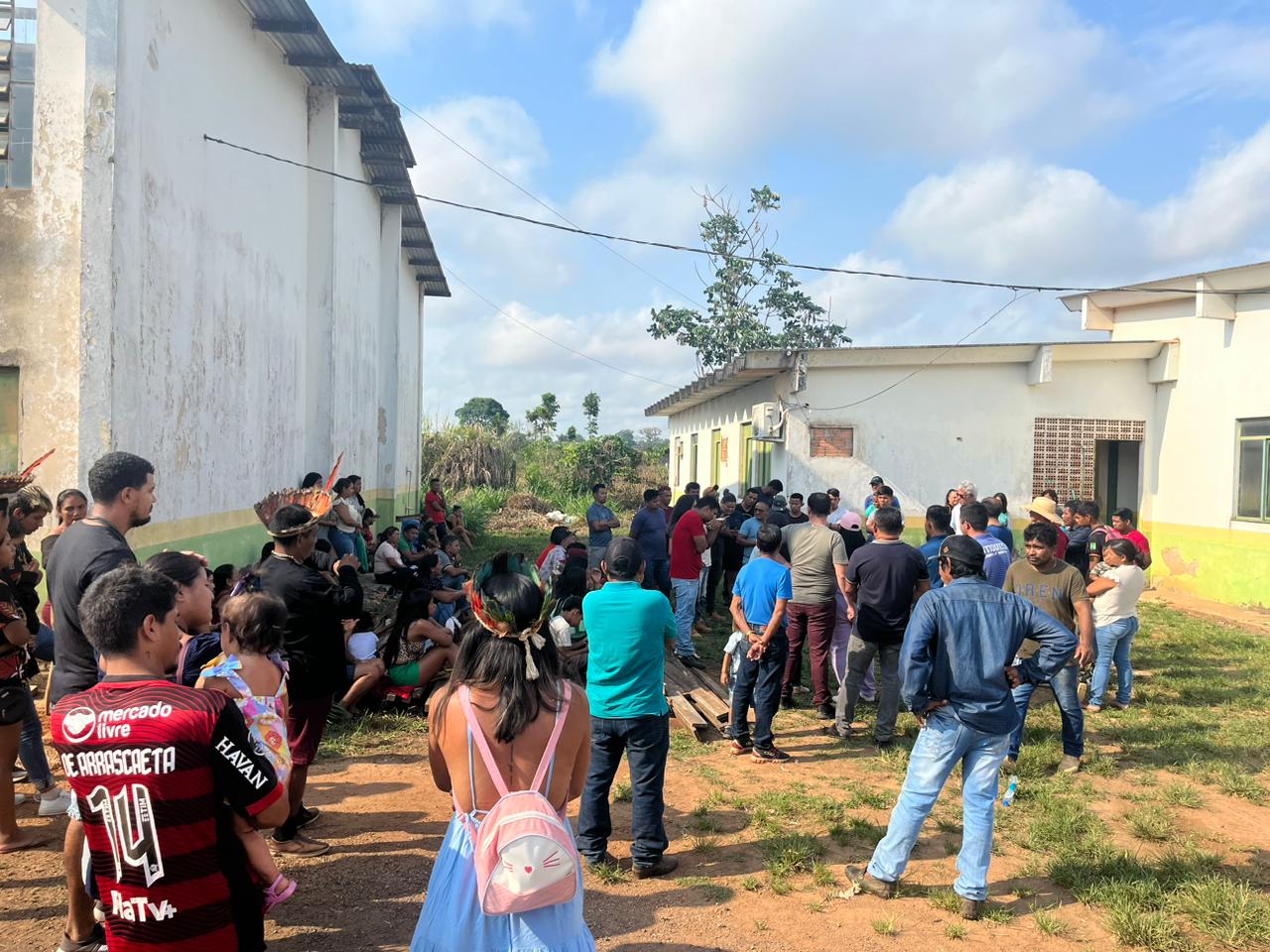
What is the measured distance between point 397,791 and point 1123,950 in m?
4.10

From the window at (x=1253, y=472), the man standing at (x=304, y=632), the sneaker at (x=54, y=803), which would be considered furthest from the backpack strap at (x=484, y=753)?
the window at (x=1253, y=472)

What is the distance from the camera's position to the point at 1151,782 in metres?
6.20

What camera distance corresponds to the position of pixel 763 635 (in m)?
6.30

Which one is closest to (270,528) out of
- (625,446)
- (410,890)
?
(410,890)

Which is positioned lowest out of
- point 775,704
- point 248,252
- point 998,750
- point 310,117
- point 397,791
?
point 397,791

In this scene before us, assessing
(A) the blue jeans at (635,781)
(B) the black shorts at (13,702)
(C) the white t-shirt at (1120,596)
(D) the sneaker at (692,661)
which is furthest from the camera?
(D) the sneaker at (692,661)

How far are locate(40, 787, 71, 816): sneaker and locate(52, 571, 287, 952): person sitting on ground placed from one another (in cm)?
327

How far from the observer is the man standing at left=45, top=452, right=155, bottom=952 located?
11.7ft

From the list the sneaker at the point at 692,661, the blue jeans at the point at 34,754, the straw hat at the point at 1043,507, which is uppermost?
the straw hat at the point at 1043,507

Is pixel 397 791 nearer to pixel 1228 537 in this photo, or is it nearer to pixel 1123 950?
pixel 1123 950

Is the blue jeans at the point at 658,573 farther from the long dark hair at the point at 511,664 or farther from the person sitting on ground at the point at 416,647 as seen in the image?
the long dark hair at the point at 511,664

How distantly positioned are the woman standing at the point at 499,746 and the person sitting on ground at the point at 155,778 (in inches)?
19.8

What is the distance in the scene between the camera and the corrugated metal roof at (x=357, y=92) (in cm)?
1091

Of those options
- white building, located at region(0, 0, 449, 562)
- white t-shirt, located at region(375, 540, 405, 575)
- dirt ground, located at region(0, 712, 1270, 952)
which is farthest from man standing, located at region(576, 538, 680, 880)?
white t-shirt, located at region(375, 540, 405, 575)
